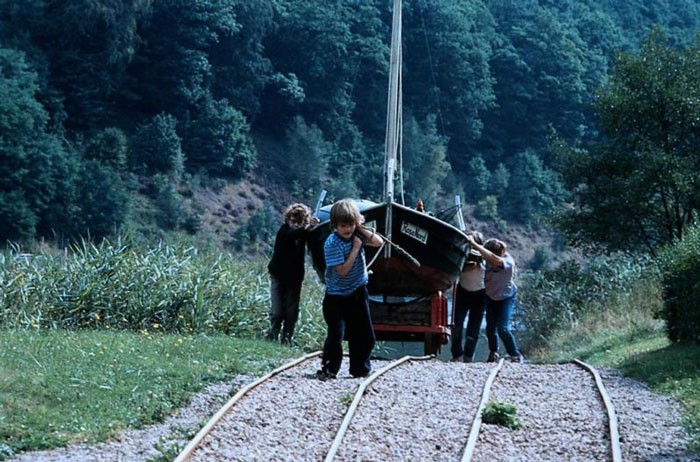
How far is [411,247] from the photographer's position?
18797mm

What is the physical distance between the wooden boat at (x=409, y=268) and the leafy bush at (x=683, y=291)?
338 centimetres

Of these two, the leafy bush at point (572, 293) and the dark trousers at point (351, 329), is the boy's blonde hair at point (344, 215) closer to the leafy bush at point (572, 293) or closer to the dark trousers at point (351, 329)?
the dark trousers at point (351, 329)

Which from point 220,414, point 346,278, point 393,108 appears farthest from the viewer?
point 393,108

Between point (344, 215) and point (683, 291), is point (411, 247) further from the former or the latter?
point (344, 215)

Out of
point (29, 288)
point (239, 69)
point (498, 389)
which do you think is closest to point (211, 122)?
point (239, 69)

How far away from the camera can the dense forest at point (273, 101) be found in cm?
6034

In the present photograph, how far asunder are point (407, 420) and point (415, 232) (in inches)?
344

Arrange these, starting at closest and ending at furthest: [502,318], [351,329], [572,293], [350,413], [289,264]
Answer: [350,413] → [351,329] → [289,264] → [502,318] → [572,293]

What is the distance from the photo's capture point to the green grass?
9.56 m

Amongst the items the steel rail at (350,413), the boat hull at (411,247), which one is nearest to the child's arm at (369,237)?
the steel rail at (350,413)

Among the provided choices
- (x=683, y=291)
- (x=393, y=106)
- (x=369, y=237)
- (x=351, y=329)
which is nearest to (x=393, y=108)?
(x=393, y=106)

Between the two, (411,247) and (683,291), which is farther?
(411,247)

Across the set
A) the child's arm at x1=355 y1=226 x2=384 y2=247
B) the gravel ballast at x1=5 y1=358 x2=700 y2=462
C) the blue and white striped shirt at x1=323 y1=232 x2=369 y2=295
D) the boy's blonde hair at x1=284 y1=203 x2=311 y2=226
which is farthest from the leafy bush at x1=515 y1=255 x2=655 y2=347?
the child's arm at x1=355 y1=226 x2=384 y2=247

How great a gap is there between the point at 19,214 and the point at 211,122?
70.5ft
